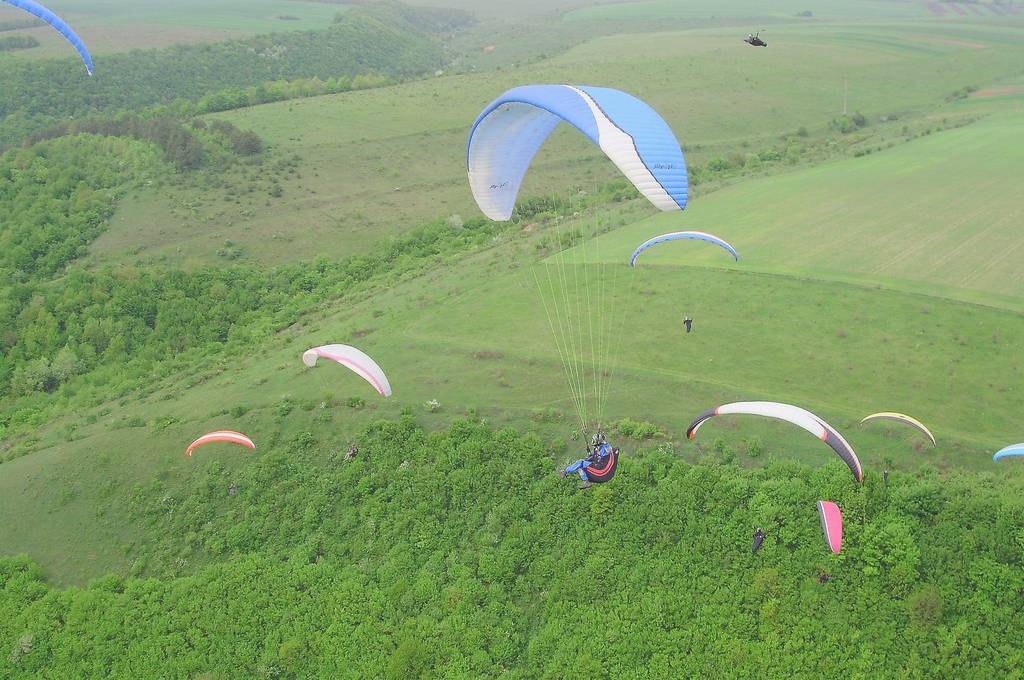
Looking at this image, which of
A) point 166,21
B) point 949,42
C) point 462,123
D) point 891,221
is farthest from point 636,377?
→ point 166,21

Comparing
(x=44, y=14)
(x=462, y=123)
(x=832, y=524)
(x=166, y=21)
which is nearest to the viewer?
(x=832, y=524)

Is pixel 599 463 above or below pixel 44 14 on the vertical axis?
below

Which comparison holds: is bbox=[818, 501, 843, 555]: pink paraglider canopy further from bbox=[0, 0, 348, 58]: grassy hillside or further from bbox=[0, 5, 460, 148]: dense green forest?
bbox=[0, 0, 348, 58]: grassy hillside

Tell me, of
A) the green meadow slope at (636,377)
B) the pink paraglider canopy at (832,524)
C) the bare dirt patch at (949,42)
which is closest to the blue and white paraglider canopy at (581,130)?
the green meadow slope at (636,377)

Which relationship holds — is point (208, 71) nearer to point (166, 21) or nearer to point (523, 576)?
point (166, 21)

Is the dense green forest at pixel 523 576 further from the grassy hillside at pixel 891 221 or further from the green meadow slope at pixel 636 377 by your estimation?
the grassy hillside at pixel 891 221

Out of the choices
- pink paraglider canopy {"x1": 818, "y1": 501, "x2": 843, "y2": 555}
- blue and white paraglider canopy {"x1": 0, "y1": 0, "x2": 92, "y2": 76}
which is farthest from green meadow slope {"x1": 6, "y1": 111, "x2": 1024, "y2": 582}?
blue and white paraglider canopy {"x1": 0, "y1": 0, "x2": 92, "y2": 76}
